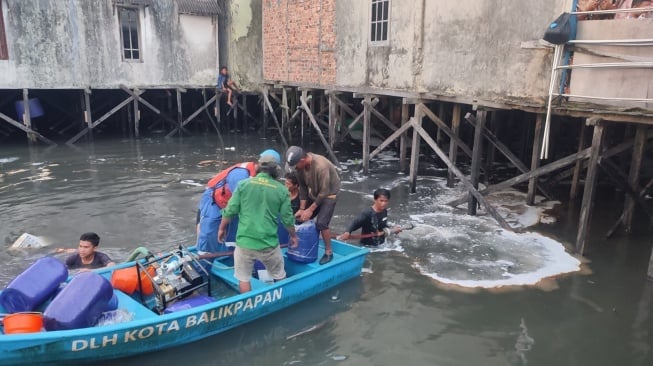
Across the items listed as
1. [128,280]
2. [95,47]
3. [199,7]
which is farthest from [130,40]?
[128,280]

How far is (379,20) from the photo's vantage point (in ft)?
39.8

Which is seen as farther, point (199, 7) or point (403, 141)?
point (199, 7)

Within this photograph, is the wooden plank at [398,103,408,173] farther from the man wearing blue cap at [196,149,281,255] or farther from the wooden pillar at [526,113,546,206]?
the man wearing blue cap at [196,149,281,255]

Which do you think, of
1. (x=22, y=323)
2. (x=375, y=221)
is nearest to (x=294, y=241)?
(x=375, y=221)

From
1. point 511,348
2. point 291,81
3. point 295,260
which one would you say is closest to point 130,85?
point 291,81

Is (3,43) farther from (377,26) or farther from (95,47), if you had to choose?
(377,26)

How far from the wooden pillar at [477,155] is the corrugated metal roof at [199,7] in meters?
13.1

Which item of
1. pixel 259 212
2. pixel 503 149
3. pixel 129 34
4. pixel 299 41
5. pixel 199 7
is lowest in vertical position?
pixel 259 212

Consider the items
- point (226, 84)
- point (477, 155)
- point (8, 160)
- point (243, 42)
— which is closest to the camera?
point (477, 155)

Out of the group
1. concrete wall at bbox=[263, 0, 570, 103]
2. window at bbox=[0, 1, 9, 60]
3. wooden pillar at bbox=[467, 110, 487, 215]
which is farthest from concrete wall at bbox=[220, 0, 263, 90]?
wooden pillar at bbox=[467, 110, 487, 215]

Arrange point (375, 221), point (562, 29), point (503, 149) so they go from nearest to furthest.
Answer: point (562, 29), point (375, 221), point (503, 149)

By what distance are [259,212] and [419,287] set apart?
8.55 ft

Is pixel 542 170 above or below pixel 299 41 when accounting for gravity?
below

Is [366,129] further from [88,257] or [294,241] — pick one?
[88,257]
